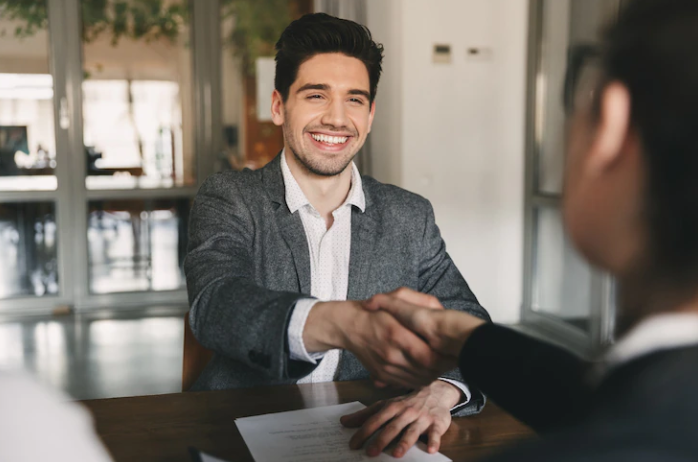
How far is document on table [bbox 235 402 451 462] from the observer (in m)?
1.01

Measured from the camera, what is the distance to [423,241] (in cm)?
176

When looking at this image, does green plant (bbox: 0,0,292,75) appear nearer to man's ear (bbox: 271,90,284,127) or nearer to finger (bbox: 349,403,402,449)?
man's ear (bbox: 271,90,284,127)

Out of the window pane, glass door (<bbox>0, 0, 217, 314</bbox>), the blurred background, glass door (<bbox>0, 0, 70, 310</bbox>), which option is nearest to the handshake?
the blurred background

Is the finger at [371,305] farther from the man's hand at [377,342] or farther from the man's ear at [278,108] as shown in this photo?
the man's ear at [278,108]

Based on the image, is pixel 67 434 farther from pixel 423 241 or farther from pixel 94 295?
pixel 94 295

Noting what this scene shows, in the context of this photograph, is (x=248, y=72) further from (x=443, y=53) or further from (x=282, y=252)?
(x=282, y=252)

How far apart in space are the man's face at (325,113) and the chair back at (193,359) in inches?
21.5

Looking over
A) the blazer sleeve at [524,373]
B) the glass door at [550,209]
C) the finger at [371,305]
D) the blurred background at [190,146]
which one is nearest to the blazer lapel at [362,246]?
the finger at [371,305]

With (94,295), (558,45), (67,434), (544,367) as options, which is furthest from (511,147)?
(67,434)

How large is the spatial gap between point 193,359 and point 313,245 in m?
0.41

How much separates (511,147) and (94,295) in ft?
11.6

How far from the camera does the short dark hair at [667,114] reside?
1.39 ft

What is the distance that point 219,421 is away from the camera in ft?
3.79

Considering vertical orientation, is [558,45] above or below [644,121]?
above
